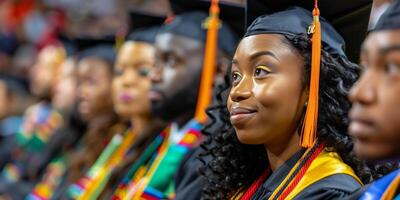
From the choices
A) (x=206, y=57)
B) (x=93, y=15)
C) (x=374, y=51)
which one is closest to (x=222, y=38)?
(x=206, y=57)

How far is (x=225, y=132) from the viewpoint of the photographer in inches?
86.6

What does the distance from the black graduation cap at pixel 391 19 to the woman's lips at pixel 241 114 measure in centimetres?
52

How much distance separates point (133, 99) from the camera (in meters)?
3.29

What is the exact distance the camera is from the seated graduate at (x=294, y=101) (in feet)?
6.09

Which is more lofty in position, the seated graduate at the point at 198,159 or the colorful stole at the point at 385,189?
the seated graduate at the point at 198,159

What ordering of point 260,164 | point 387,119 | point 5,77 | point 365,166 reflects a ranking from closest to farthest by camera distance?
point 387,119 < point 365,166 < point 260,164 < point 5,77

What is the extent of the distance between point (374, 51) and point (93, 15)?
5.36 meters

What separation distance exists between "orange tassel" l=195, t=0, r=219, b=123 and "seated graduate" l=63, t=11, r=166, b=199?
41 cm

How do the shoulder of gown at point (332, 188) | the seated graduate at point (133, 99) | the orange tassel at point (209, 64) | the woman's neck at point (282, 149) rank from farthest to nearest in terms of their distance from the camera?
the seated graduate at point (133, 99) < the orange tassel at point (209, 64) < the woman's neck at point (282, 149) < the shoulder of gown at point (332, 188)

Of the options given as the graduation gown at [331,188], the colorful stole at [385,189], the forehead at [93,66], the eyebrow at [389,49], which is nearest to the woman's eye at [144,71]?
the forehead at [93,66]

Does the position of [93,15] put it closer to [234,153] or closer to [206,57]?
[206,57]

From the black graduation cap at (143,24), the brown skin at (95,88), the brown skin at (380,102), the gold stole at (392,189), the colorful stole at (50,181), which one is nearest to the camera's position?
the brown skin at (380,102)

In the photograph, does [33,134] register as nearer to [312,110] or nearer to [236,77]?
[236,77]

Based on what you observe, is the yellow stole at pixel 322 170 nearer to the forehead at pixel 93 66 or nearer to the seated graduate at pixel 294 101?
the seated graduate at pixel 294 101
